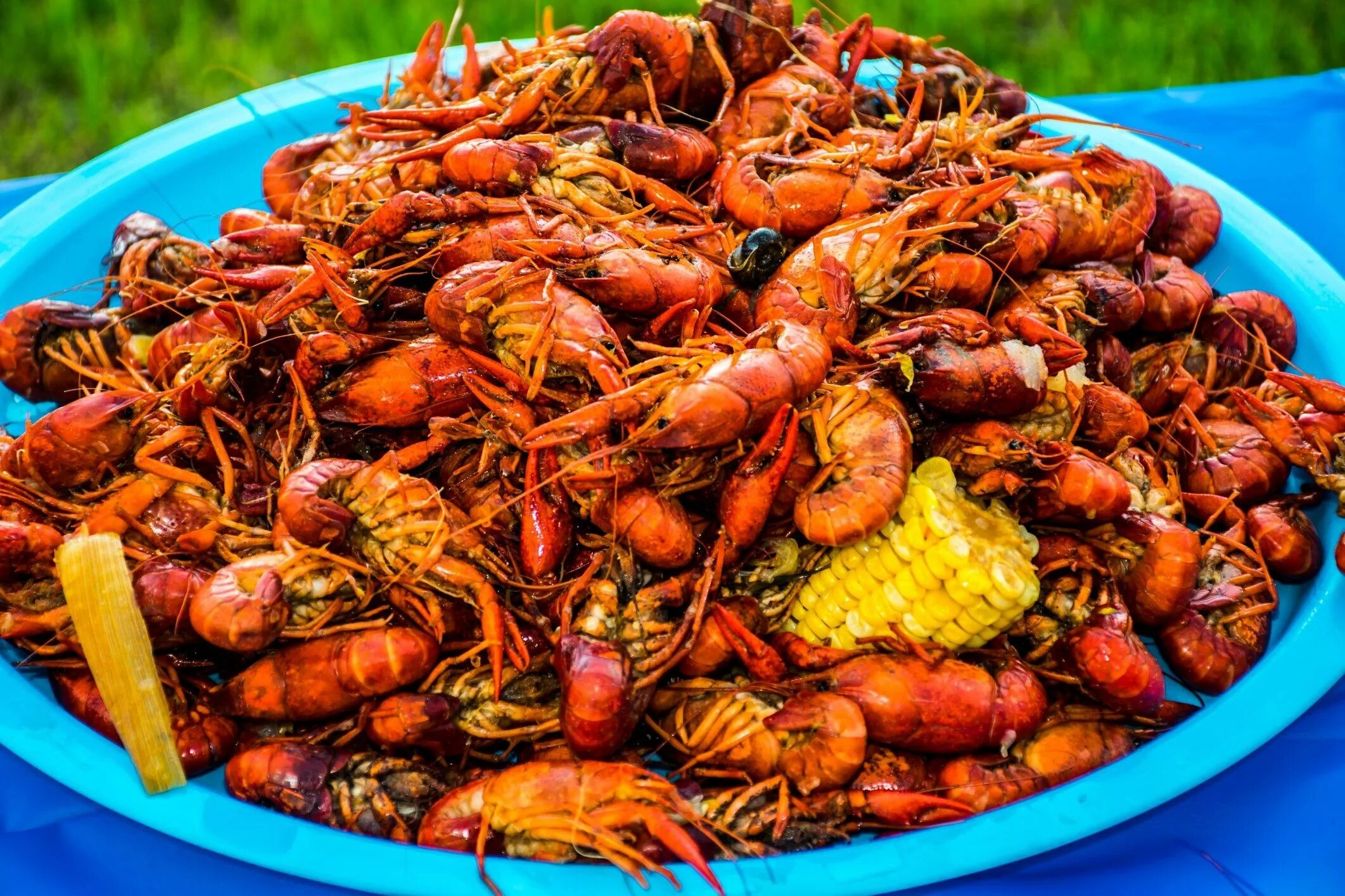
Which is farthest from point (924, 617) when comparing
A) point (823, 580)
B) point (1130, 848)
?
point (1130, 848)

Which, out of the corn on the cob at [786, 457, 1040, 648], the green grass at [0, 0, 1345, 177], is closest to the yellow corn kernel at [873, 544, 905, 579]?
the corn on the cob at [786, 457, 1040, 648]

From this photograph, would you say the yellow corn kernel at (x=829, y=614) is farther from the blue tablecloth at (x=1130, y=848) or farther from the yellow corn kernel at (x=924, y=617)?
the blue tablecloth at (x=1130, y=848)

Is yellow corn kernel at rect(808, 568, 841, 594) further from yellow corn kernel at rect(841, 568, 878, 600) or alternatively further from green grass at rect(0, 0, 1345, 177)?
green grass at rect(0, 0, 1345, 177)

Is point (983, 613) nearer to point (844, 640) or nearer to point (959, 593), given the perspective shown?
point (959, 593)

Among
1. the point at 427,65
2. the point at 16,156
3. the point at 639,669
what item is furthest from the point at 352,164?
the point at 16,156

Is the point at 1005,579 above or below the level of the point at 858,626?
above
